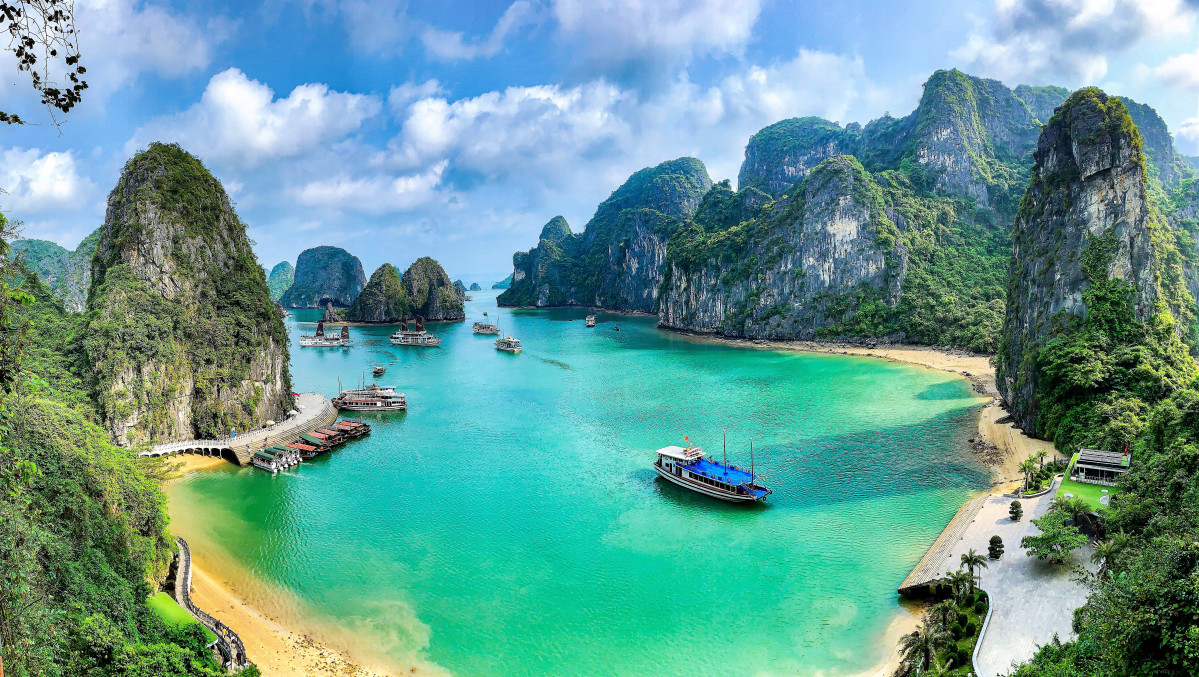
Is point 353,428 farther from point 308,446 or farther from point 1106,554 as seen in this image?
point 1106,554

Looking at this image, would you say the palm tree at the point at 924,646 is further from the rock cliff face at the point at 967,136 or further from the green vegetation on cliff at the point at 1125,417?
the rock cliff face at the point at 967,136

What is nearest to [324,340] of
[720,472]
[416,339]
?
[416,339]

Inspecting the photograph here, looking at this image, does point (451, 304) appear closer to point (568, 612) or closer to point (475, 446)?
point (475, 446)

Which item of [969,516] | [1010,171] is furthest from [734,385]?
[1010,171]

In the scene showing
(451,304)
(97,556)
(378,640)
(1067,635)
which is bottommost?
(378,640)

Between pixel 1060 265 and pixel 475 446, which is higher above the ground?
pixel 1060 265

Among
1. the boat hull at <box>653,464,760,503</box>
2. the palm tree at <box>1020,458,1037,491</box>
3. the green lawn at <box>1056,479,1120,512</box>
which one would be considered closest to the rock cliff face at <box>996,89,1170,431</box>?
the palm tree at <box>1020,458,1037,491</box>

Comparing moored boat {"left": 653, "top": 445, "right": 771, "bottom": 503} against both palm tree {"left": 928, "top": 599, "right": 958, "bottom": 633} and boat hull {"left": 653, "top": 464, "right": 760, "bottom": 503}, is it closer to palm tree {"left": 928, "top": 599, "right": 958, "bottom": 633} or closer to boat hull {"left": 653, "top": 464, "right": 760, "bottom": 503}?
boat hull {"left": 653, "top": 464, "right": 760, "bottom": 503}
